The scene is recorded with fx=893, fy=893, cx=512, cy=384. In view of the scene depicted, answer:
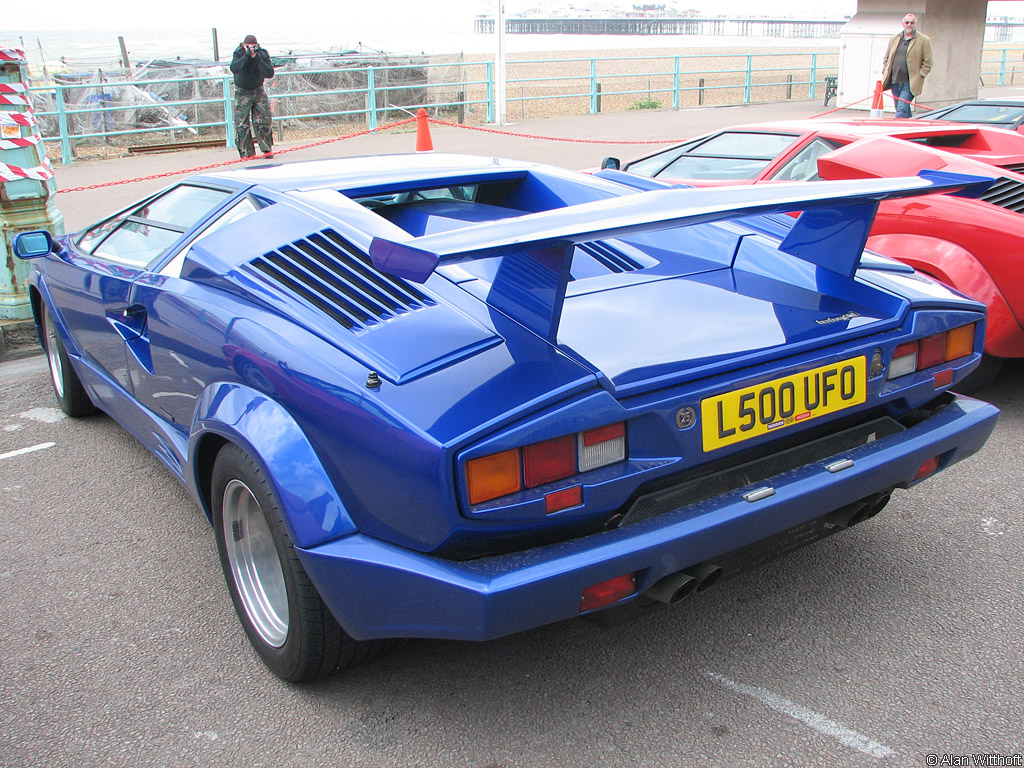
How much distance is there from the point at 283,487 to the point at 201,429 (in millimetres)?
491

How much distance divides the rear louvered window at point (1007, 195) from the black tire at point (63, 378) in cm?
416

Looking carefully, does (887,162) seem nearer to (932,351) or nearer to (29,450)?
(932,351)

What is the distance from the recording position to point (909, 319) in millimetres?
2379

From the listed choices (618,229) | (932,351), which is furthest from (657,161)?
(618,229)

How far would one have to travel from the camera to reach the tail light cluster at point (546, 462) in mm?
1811

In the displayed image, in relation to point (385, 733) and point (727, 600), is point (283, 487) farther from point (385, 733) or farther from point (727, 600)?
point (727, 600)

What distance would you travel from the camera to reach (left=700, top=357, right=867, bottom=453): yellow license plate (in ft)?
6.63

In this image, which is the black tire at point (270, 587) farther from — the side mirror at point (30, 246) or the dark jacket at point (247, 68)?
the dark jacket at point (247, 68)

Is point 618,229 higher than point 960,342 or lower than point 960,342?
higher

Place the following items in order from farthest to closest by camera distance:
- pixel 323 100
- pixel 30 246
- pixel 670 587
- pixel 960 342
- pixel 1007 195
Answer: pixel 323 100
pixel 1007 195
pixel 30 246
pixel 960 342
pixel 670 587

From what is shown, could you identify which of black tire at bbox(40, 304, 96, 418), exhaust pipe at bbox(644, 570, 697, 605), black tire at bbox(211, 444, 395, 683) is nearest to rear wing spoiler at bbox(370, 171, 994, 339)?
exhaust pipe at bbox(644, 570, 697, 605)

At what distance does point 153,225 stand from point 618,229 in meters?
2.20

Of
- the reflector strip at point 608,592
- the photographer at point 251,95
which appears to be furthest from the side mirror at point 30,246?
the photographer at point 251,95

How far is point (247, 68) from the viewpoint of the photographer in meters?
12.6
